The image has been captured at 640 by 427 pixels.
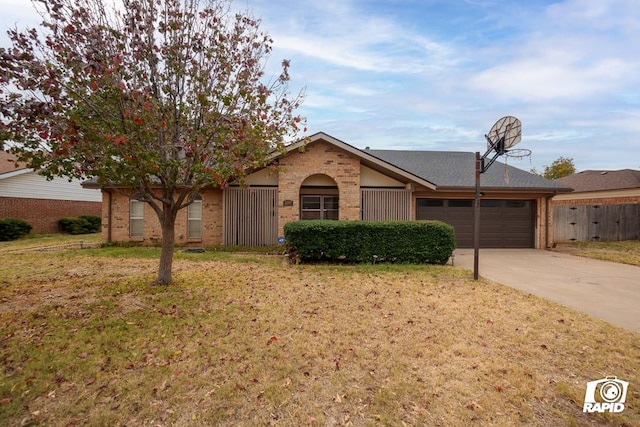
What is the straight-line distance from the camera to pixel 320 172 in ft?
42.1

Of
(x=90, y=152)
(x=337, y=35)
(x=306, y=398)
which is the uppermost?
(x=337, y=35)

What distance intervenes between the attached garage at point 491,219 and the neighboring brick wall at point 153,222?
8659 millimetres

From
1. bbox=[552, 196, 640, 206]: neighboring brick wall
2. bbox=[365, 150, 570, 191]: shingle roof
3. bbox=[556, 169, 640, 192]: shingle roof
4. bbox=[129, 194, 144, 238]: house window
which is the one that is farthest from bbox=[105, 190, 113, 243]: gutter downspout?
bbox=[556, 169, 640, 192]: shingle roof

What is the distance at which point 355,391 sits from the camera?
10.3ft

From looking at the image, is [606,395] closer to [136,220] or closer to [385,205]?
[385,205]

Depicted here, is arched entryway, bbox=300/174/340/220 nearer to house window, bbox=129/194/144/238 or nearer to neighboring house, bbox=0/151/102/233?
house window, bbox=129/194/144/238

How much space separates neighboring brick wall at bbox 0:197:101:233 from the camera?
708 inches

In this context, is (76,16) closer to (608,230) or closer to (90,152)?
(90,152)

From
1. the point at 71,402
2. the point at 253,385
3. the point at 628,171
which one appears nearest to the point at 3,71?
the point at 71,402

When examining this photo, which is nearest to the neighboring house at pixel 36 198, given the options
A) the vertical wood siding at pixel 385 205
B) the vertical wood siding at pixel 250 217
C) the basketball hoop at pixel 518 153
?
the vertical wood siding at pixel 250 217

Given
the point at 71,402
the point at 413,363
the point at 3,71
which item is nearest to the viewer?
the point at 71,402

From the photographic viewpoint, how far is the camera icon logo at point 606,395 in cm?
293

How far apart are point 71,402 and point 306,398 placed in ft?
6.79

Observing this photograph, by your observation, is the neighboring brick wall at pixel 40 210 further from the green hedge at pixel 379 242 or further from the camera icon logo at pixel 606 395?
the camera icon logo at pixel 606 395
